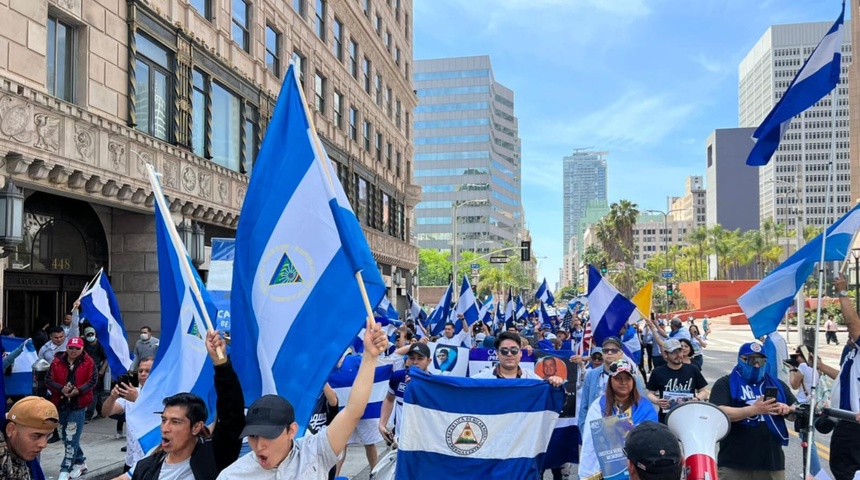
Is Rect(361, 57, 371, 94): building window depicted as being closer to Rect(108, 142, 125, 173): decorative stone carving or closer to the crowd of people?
Rect(108, 142, 125, 173): decorative stone carving

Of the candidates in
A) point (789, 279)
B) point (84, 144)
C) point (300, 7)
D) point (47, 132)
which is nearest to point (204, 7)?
point (84, 144)

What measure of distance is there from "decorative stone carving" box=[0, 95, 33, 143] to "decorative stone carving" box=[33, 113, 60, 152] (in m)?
0.19

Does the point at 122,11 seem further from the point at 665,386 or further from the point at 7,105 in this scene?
the point at 665,386

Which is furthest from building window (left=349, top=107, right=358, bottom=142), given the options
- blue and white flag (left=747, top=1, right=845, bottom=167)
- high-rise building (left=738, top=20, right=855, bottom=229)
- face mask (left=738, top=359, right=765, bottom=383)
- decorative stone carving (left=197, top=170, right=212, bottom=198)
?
high-rise building (left=738, top=20, right=855, bottom=229)

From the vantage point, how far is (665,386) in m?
6.91

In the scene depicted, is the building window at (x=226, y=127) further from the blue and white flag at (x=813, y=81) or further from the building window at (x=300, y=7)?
the blue and white flag at (x=813, y=81)

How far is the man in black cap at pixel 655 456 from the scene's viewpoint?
2596 mm

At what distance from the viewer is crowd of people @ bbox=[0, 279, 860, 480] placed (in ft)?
10.7

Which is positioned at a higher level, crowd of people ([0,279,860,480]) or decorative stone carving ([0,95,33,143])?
decorative stone carving ([0,95,33,143])

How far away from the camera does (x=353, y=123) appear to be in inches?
1278

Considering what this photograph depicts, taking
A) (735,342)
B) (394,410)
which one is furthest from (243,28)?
(735,342)

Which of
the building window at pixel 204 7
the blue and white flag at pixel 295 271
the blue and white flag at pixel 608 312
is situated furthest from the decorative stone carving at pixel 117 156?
the blue and white flag at pixel 295 271

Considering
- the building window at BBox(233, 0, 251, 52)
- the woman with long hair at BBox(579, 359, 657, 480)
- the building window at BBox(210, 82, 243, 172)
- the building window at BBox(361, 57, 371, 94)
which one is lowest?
the woman with long hair at BBox(579, 359, 657, 480)

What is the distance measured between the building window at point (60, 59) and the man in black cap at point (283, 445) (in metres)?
12.5
